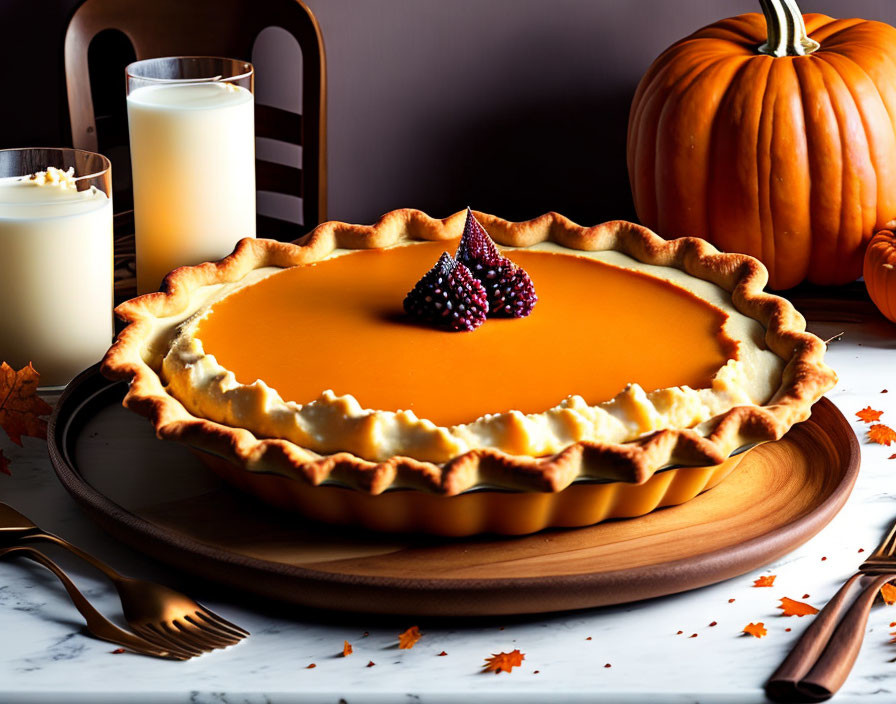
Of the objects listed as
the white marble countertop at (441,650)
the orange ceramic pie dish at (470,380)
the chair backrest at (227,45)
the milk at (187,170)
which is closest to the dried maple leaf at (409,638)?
→ the white marble countertop at (441,650)

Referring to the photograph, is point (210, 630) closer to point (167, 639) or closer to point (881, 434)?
point (167, 639)

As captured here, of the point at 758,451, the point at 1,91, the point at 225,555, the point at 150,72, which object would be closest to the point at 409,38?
the point at 150,72

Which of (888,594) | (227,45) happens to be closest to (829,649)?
(888,594)

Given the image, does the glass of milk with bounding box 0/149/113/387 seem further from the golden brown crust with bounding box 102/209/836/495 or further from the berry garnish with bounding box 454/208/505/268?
the berry garnish with bounding box 454/208/505/268

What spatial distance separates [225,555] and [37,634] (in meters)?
0.25

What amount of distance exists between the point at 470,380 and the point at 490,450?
0.88ft

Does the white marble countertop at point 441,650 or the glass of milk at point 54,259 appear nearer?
the white marble countertop at point 441,650

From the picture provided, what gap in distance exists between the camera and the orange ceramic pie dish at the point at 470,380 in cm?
141

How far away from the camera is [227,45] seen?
2939 mm

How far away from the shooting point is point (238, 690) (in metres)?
1.26

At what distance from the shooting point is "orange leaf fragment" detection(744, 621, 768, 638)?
4.42ft

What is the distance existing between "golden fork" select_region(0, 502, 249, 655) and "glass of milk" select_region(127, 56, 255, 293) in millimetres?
976

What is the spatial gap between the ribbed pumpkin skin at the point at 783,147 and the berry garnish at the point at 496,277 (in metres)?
0.81

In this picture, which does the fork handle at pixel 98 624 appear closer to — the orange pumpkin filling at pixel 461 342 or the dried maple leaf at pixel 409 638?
the dried maple leaf at pixel 409 638
